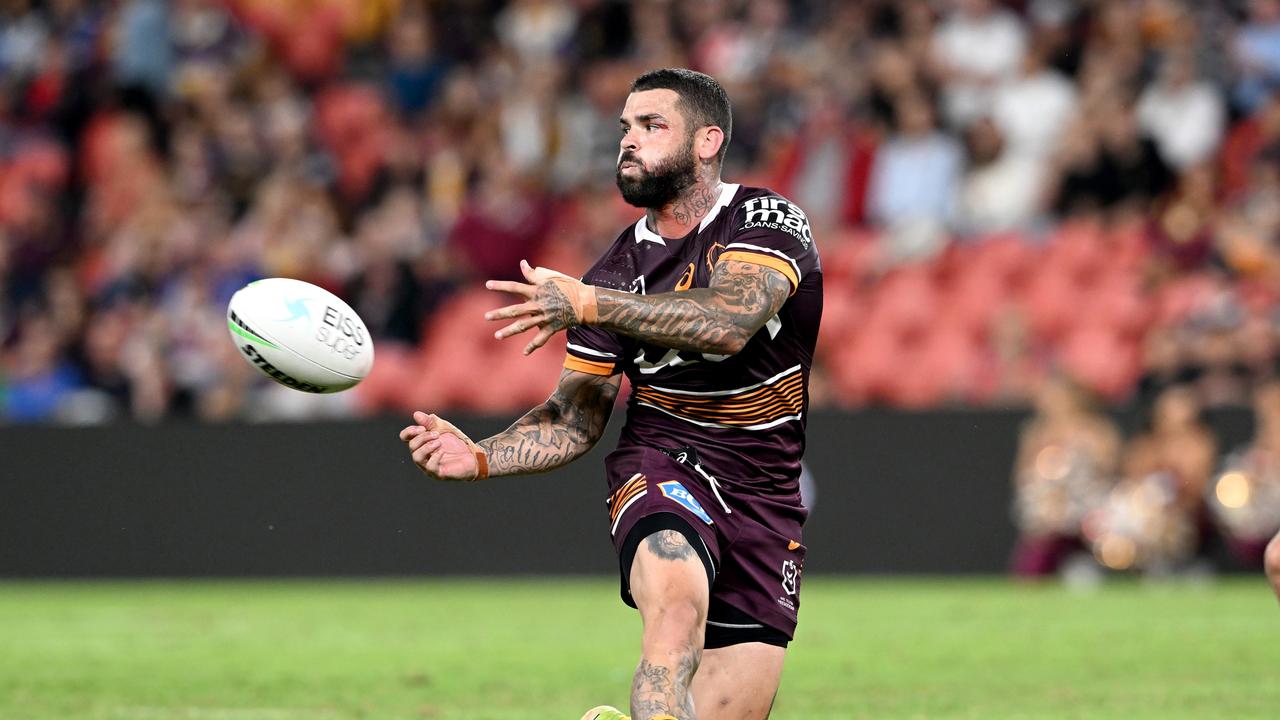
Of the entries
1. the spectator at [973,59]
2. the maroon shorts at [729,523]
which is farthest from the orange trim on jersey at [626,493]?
the spectator at [973,59]

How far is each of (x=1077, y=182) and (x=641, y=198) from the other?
37.2 feet

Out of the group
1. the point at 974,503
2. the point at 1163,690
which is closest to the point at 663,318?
the point at 1163,690

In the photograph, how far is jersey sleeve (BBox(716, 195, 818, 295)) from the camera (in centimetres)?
561

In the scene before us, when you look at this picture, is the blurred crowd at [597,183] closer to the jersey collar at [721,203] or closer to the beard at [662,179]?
the jersey collar at [721,203]

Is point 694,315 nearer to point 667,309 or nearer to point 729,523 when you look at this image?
point 667,309

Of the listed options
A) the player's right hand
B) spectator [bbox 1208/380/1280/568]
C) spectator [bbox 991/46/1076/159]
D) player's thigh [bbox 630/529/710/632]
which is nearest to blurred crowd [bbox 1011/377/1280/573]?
spectator [bbox 1208/380/1280/568]

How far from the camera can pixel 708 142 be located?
5.92 metres

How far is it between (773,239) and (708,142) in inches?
17.6

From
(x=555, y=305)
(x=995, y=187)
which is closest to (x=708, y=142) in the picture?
(x=555, y=305)

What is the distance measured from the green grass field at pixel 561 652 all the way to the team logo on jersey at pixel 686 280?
266 cm

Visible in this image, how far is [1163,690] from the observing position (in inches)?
341

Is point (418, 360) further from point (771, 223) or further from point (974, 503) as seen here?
point (771, 223)

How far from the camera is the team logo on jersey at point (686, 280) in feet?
19.2

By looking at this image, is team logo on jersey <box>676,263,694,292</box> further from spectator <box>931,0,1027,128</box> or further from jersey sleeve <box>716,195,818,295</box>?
spectator <box>931,0,1027,128</box>
